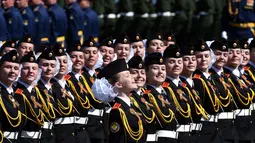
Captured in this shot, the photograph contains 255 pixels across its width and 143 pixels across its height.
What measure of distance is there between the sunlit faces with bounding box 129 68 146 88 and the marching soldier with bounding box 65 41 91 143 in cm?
208

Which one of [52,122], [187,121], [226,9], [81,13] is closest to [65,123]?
[52,122]

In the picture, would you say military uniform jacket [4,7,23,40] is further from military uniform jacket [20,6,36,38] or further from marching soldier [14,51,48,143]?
marching soldier [14,51,48,143]

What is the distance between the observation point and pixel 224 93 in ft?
71.4

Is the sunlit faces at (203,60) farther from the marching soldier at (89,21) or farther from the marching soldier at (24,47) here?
the marching soldier at (89,21)

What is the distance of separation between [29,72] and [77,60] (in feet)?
5.91

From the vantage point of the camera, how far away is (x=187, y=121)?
2055 cm

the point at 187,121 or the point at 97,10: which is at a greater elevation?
the point at 97,10

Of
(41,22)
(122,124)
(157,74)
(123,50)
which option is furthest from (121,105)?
(41,22)

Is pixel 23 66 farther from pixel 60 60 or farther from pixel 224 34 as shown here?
pixel 224 34

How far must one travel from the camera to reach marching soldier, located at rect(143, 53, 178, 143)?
64.8 ft

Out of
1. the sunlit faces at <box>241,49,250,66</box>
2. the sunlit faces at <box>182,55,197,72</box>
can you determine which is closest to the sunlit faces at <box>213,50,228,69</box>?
the sunlit faces at <box>241,49,250,66</box>

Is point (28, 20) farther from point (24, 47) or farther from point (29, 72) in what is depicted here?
point (29, 72)

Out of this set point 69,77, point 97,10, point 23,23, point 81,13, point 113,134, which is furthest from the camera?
point 97,10

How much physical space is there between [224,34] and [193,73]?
8.79 metres
